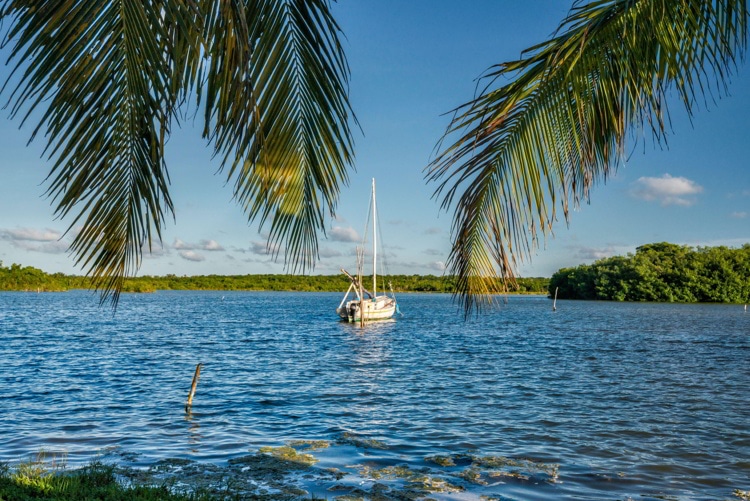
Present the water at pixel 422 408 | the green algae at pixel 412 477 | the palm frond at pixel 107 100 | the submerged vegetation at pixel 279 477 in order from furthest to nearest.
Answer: the water at pixel 422 408
the green algae at pixel 412 477
the submerged vegetation at pixel 279 477
the palm frond at pixel 107 100

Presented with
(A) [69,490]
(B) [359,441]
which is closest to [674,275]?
(B) [359,441]

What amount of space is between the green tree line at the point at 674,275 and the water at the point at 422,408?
78588mm

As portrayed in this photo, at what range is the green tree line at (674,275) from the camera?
4055 inches

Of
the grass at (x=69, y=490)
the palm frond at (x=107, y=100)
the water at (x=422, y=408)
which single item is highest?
the palm frond at (x=107, y=100)

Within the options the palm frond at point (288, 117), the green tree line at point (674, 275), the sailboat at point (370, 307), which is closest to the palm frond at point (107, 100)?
the palm frond at point (288, 117)

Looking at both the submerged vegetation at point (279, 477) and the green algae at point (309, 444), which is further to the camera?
the green algae at point (309, 444)

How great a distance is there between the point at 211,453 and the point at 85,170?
10.5m

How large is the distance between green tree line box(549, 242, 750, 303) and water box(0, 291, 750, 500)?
78.6 m

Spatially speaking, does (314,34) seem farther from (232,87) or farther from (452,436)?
(452,436)

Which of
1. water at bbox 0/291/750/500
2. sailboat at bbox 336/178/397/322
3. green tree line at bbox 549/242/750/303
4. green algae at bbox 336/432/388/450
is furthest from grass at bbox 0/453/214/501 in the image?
green tree line at bbox 549/242/750/303

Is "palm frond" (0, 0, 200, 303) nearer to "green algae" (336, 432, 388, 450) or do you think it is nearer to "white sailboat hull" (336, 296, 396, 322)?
"green algae" (336, 432, 388, 450)

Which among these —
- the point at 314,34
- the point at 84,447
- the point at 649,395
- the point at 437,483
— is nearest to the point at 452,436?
the point at 437,483

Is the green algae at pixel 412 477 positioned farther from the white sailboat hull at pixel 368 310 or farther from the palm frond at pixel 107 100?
the white sailboat hull at pixel 368 310

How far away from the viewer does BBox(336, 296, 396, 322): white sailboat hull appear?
52.6m
